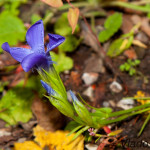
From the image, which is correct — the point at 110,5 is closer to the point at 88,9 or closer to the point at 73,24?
the point at 88,9

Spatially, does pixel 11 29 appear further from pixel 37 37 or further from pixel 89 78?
pixel 37 37

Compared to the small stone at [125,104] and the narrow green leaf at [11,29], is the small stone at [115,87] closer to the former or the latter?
the small stone at [125,104]

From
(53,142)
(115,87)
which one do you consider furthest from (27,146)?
(115,87)

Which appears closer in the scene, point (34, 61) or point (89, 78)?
point (34, 61)

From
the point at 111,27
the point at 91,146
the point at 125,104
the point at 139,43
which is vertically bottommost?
the point at 91,146

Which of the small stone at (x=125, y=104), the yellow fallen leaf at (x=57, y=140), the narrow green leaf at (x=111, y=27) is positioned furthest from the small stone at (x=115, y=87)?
the yellow fallen leaf at (x=57, y=140)
